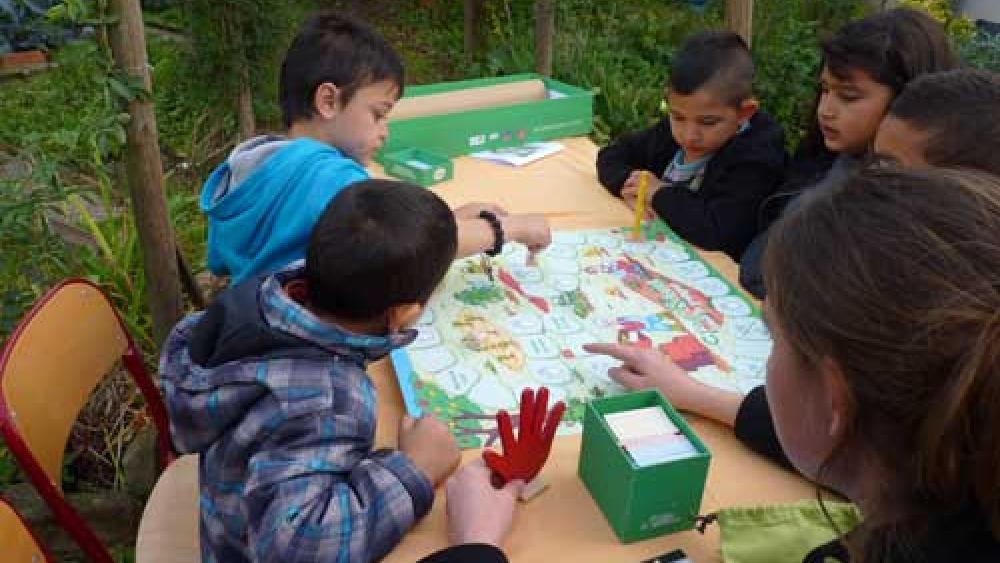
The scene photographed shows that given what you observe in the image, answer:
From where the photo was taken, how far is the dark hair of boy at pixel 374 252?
3.95ft

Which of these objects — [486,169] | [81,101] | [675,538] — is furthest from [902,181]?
[81,101]

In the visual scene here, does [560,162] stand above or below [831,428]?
below

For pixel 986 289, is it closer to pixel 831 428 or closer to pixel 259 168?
pixel 831 428

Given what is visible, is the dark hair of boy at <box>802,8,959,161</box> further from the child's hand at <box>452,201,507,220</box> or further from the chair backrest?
the chair backrest

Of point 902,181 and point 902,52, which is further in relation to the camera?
point 902,52

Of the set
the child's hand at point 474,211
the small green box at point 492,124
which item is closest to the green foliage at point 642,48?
the small green box at point 492,124

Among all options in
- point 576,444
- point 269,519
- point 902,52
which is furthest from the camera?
point 902,52

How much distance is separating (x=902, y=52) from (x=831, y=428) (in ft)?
4.36

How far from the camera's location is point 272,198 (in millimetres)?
1678

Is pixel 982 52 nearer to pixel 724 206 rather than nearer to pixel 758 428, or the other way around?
pixel 724 206

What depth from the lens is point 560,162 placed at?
256 centimetres

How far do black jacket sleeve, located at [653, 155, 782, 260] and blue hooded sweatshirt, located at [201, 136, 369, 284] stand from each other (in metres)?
0.82

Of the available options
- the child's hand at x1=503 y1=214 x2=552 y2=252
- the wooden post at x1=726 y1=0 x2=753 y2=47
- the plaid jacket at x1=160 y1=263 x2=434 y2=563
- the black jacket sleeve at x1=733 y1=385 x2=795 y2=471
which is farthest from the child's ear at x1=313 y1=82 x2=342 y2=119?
the wooden post at x1=726 y1=0 x2=753 y2=47

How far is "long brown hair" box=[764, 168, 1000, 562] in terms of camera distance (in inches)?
28.0
